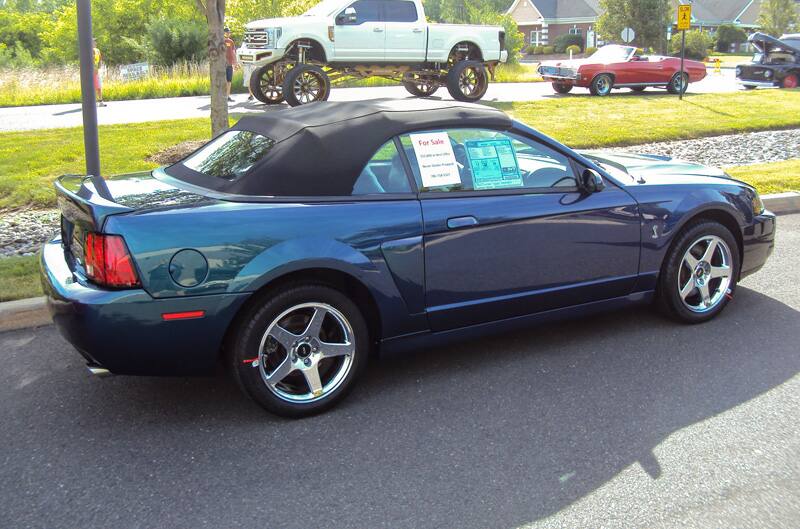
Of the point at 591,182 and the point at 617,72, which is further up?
the point at 617,72

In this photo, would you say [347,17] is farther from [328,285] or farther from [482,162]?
[328,285]

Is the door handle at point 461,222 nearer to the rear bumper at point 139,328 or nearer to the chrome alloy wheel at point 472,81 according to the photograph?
the rear bumper at point 139,328

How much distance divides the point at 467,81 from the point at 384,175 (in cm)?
1506

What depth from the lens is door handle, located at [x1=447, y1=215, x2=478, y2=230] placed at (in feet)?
14.4

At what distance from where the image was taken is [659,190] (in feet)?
16.9

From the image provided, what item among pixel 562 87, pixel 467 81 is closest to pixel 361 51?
pixel 467 81

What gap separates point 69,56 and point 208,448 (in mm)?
60476

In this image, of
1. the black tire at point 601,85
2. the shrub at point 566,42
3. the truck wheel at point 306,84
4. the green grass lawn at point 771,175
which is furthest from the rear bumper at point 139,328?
the shrub at point 566,42

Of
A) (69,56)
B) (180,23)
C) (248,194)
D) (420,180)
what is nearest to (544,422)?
(420,180)

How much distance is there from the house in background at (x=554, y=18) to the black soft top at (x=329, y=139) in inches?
2829

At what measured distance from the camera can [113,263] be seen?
369 cm

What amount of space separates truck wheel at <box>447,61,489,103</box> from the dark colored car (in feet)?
44.2

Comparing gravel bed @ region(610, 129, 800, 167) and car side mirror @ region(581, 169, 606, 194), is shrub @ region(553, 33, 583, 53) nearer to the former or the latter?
gravel bed @ region(610, 129, 800, 167)

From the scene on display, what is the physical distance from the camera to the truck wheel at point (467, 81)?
60.5ft
